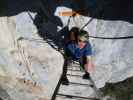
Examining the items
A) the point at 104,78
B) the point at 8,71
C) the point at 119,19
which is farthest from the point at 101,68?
the point at 8,71

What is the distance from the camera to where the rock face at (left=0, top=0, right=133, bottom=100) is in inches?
467

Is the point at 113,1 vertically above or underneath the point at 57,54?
above

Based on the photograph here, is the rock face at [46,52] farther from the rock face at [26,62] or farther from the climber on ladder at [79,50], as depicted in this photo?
the climber on ladder at [79,50]

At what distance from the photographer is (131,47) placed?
39.1ft

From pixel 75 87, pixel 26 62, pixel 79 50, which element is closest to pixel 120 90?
pixel 75 87

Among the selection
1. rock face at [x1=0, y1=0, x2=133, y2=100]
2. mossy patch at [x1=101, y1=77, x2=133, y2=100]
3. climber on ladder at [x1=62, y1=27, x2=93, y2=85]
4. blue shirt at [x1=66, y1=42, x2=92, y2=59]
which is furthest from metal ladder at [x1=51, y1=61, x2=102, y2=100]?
mossy patch at [x1=101, y1=77, x2=133, y2=100]

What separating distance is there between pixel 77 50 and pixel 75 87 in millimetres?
826

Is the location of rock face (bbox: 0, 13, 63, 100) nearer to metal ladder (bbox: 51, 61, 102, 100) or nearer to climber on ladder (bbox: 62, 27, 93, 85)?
metal ladder (bbox: 51, 61, 102, 100)

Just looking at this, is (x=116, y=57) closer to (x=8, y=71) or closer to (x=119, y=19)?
(x=119, y=19)

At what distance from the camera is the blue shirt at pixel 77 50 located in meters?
11.4

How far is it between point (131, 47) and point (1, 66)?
10.0 ft

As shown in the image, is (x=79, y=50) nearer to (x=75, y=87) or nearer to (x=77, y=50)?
(x=77, y=50)

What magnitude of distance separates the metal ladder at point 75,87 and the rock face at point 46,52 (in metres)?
0.55

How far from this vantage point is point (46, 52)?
1241cm
